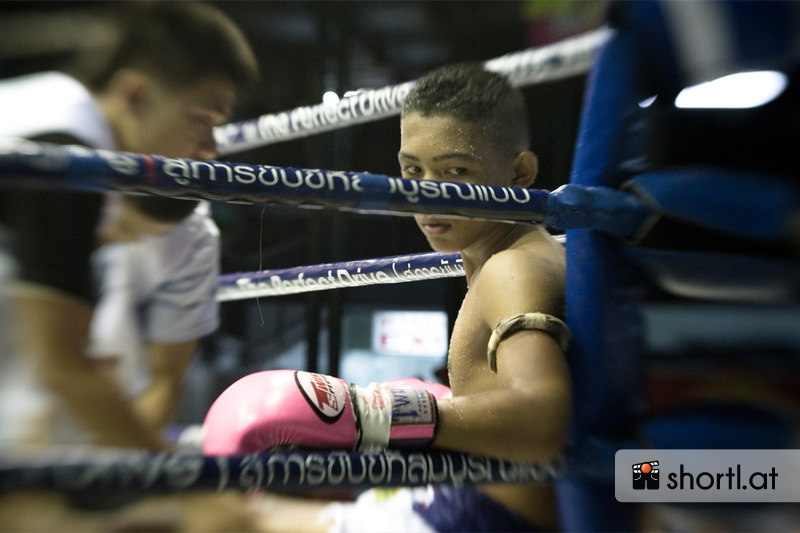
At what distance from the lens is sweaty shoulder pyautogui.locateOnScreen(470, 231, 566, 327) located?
570 mm

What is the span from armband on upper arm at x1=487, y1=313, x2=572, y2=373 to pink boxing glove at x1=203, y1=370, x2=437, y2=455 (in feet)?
0.28

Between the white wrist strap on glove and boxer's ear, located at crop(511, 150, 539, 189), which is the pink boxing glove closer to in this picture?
the white wrist strap on glove

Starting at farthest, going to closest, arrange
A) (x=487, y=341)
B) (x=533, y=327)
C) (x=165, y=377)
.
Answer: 1. (x=165, y=377)
2. (x=487, y=341)
3. (x=533, y=327)

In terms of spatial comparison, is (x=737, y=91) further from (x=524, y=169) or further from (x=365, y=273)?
(x=365, y=273)

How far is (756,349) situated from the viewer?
2.08ft

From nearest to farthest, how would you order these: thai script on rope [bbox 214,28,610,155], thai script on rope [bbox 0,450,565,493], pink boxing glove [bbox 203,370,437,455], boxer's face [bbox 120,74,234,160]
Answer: thai script on rope [bbox 0,450,565,493], pink boxing glove [bbox 203,370,437,455], boxer's face [bbox 120,74,234,160], thai script on rope [bbox 214,28,610,155]

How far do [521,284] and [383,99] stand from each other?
19.4 inches

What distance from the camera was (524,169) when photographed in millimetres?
755

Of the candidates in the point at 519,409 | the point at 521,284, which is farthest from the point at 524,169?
the point at 519,409

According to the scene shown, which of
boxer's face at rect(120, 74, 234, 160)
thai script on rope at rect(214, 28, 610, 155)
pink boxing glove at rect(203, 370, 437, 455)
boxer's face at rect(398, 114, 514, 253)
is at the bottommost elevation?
pink boxing glove at rect(203, 370, 437, 455)

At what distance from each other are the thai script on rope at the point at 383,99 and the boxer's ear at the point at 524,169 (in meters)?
0.17

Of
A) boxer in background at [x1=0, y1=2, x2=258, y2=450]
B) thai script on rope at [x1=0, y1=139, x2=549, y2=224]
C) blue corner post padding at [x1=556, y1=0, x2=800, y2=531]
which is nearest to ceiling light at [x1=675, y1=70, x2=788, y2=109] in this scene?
blue corner post padding at [x1=556, y1=0, x2=800, y2=531]

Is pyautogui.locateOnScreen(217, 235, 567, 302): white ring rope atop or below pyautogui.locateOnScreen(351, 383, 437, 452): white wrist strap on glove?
atop

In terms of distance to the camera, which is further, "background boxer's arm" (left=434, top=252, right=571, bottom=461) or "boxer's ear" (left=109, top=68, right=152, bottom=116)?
"boxer's ear" (left=109, top=68, right=152, bottom=116)
